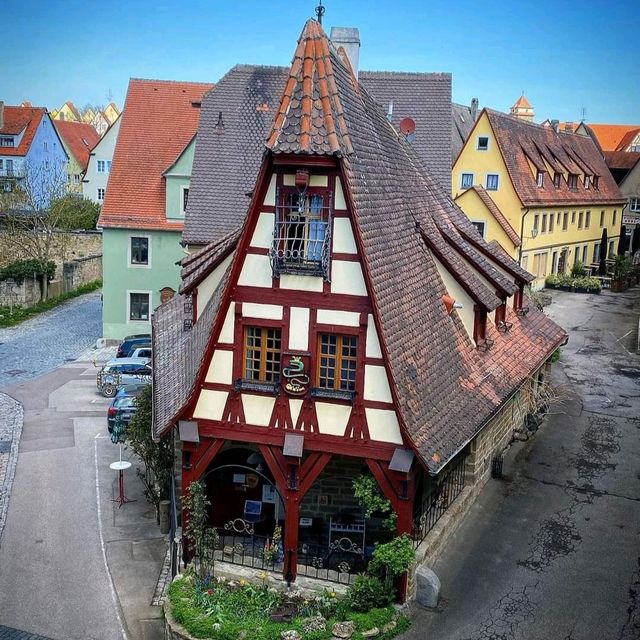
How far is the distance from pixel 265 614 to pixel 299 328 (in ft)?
15.4

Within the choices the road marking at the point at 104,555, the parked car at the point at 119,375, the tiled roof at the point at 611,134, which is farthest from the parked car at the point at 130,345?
the tiled roof at the point at 611,134

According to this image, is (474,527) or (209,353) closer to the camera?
(209,353)

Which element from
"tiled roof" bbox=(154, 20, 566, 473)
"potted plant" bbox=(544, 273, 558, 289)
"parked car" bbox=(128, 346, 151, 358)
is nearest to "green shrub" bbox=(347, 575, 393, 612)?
"tiled roof" bbox=(154, 20, 566, 473)

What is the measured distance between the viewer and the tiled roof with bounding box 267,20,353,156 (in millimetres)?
13367

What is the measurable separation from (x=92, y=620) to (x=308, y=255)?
785 centimetres

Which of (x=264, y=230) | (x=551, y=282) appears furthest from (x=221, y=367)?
(x=551, y=282)

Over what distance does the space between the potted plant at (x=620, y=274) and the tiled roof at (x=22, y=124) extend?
45895mm

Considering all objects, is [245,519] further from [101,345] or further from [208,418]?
[101,345]

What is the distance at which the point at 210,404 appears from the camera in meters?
14.6

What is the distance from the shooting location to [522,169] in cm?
4706

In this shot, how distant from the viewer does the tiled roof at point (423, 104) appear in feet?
92.1

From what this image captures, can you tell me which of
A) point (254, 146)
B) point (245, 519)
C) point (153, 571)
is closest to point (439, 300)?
point (245, 519)

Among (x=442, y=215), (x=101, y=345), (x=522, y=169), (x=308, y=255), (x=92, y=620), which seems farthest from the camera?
(x=522, y=169)

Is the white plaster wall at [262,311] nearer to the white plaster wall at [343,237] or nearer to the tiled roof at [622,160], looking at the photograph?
the white plaster wall at [343,237]
